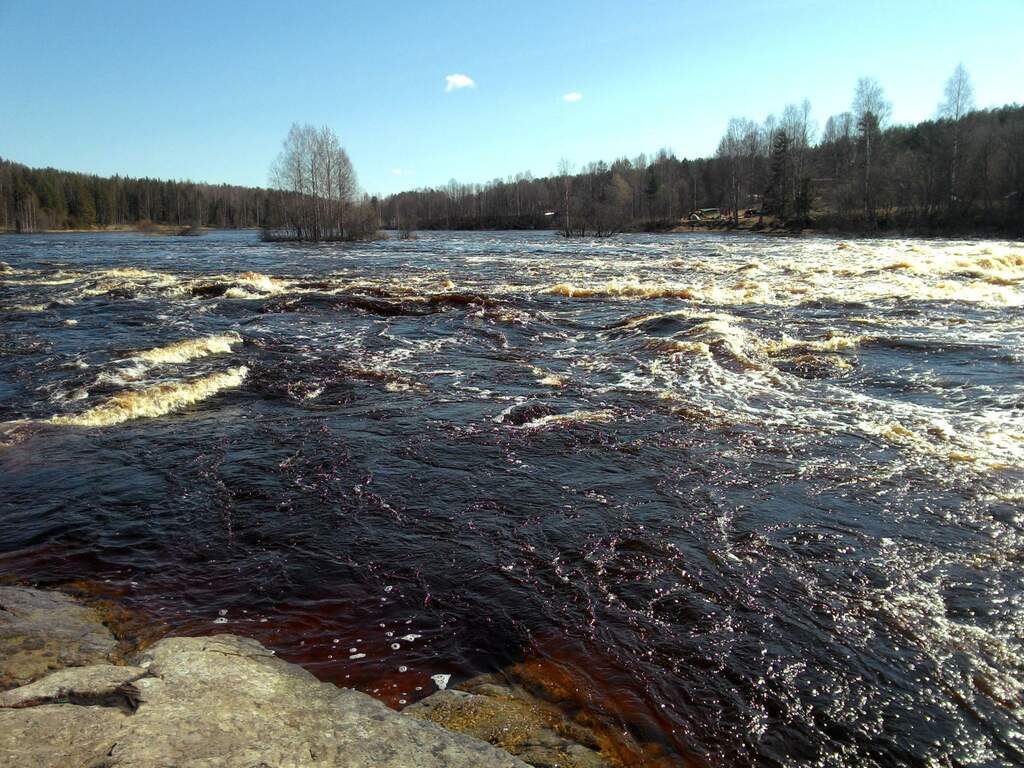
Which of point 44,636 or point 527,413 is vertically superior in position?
point 527,413

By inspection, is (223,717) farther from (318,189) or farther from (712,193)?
(712,193)

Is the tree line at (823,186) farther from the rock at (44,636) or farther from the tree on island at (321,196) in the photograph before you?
the rock at (44,636)

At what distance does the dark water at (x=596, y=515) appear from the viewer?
11.9ft

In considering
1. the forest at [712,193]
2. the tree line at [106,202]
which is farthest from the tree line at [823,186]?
the tree line at [106,202]

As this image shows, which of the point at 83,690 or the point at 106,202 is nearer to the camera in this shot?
the point at 83,690

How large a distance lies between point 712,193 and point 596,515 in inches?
4169

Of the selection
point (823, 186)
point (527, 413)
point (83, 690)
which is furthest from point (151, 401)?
point (823, 186)

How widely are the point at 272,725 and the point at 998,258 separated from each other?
32.7 meters

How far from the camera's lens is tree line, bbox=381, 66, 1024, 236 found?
48625 millimetres

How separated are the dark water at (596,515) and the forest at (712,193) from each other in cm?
4818

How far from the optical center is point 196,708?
265cm

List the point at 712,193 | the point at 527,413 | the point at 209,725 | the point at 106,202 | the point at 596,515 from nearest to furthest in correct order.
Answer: the point at 209,725 < the point at 596,515 < the point at 527,413 < the point at 712,193 < the point at 106,202

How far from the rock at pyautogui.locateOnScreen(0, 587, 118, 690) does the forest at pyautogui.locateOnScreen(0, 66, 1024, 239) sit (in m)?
56.3

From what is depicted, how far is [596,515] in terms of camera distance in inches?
225
